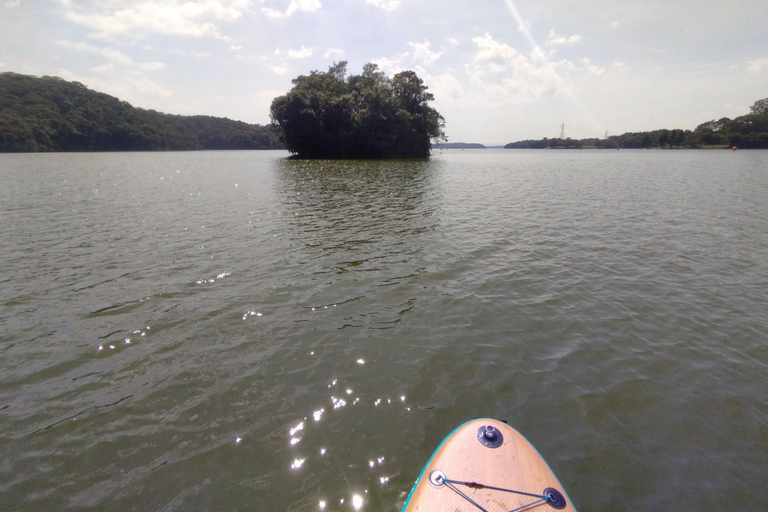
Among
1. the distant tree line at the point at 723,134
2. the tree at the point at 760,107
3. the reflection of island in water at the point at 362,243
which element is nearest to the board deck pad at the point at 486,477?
the reflection of island in water at the point at 362,243

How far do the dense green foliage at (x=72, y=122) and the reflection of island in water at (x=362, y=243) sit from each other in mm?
73914

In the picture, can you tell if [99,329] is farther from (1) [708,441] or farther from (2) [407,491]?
(1) [708,441]

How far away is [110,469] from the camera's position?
4.50 m

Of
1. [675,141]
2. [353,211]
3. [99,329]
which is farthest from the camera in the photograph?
[675,141]

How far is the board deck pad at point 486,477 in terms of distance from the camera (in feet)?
12.1

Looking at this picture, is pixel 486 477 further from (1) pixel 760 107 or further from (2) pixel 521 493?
(1) pixel 760 107

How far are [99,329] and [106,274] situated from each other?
373cm

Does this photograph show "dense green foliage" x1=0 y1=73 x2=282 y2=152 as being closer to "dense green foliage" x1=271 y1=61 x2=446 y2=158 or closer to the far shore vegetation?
the far shore vegetation

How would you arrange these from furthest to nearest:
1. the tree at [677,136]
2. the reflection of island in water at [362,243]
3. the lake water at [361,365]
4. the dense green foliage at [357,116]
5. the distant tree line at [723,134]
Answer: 1. the tree at [677,136]
2. the distant tree line at [723,134]
3. the dense green foliage at [357,116]
4. the reflection of island in water at [362,243]
5. the lake water at [361,365]

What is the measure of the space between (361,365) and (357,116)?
7115 centimetres

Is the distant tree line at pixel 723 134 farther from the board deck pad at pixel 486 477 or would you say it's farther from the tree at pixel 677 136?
the board deck pad at pixel 486 477

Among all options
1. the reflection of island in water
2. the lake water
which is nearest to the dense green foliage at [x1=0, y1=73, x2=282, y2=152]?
the reflection of island in water

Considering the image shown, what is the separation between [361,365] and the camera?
260 inches

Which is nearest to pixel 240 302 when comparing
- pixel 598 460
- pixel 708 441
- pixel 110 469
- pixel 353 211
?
pixel 110 469
